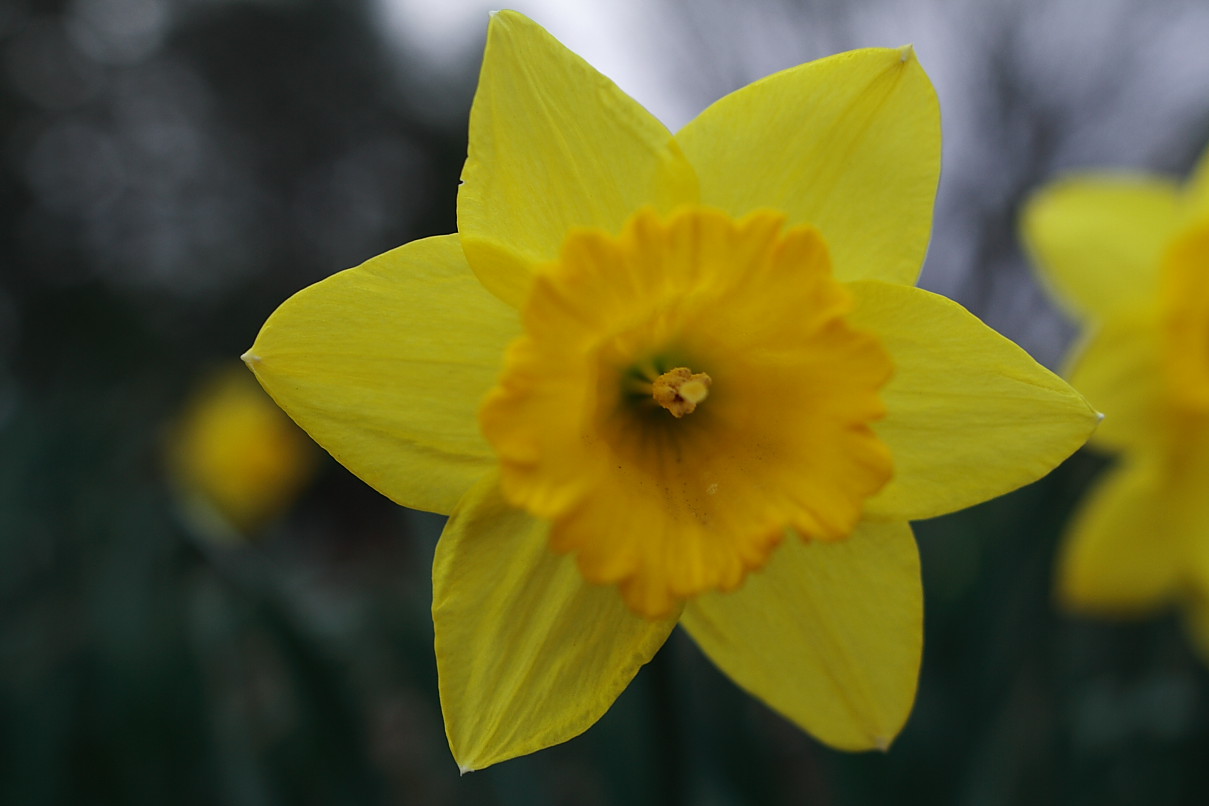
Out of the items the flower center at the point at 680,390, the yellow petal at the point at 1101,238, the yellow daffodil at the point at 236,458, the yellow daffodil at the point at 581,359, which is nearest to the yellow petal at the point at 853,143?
the yellow daffodil at the point at 581,359

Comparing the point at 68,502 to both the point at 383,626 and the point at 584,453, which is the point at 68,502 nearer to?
the point at 383,626

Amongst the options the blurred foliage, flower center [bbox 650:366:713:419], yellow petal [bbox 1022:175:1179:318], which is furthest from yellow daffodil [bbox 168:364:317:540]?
yellow petal [bbox 1022:175:1179:318]

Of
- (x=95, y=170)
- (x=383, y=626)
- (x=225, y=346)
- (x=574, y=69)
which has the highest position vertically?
(x=574, y=69)

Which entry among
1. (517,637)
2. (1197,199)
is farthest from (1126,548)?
(517,637)

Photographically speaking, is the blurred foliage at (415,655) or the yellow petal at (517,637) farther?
the blurred foliage at (415,655)

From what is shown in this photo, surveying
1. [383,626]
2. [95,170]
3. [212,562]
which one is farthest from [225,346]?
[212,562]

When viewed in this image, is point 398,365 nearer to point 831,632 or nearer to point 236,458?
point 831,632

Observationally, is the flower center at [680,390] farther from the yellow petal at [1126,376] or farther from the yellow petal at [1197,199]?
the yellow petal at [1197,199]

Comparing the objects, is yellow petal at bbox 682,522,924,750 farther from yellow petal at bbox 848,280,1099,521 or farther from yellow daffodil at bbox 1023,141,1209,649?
yellow daffodil at bbox 1023,141,1209,649
